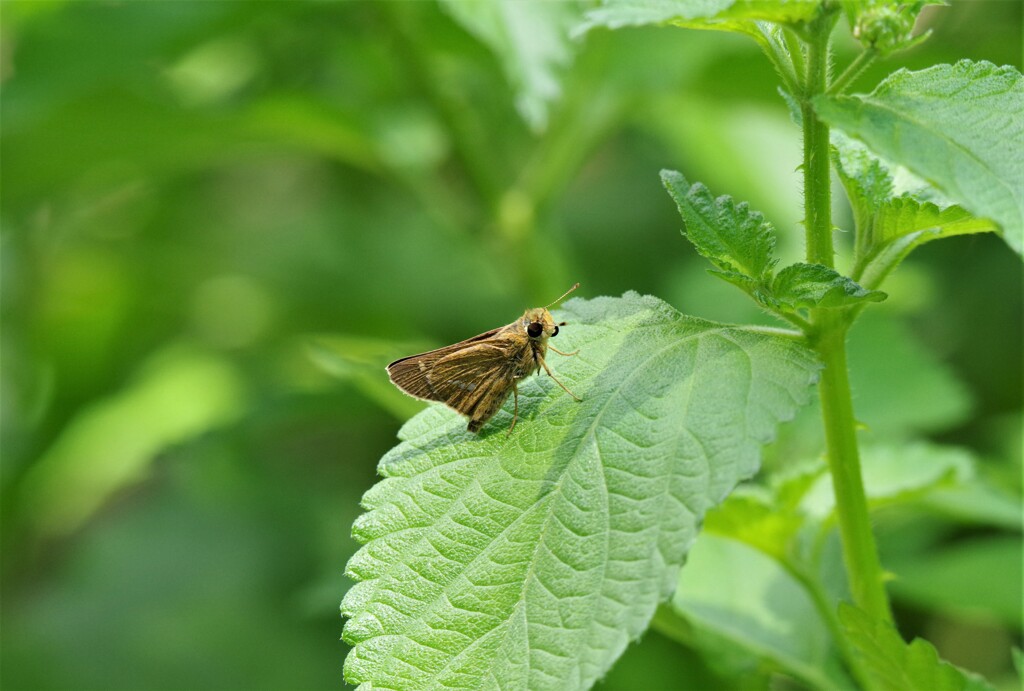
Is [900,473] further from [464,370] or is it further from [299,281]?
[299,281]

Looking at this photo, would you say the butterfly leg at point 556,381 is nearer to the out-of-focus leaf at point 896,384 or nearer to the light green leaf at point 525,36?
the light green leaf at point 525,36

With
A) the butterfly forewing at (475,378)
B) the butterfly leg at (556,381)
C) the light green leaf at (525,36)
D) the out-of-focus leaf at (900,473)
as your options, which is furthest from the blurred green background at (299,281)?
the butterfly leg at (556,381)

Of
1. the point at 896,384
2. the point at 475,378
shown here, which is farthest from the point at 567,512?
the point at 896,384

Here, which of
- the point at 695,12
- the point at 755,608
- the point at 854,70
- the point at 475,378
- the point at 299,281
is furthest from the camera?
the point at 299,281

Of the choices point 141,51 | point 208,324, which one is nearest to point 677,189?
point 141,51

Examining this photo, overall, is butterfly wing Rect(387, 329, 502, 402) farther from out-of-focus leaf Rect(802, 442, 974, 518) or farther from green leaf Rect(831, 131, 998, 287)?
out-of-focus leaf Rect(802, 442, 974, 518)

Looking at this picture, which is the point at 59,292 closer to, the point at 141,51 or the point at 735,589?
the point at 141,51
